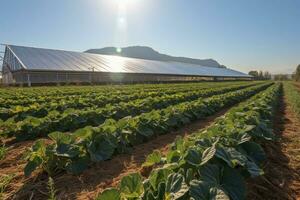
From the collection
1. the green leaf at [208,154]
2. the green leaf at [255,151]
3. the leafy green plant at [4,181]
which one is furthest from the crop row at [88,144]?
the green leaf at [255,151]

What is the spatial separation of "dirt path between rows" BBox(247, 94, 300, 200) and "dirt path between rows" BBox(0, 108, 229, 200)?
1.79 metres

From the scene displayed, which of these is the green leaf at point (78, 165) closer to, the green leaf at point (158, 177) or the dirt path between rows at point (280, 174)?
the green leaf at point (158, 177)

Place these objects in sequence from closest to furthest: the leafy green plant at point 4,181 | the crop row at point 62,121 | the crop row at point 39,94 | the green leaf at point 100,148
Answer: the leafy green plant at point 4,181
the green leaf at point 100,148
the crop row at point 62,121
the crop row at point 39,94

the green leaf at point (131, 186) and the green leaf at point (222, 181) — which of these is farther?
the green leaf at point (131, 186)

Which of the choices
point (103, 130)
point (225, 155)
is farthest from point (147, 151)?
point (225, 155)

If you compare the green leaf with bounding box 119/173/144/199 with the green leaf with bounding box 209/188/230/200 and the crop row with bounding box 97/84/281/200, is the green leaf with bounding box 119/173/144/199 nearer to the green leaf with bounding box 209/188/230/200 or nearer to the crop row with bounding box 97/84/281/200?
the crop row with bounding box 97/84/281/200

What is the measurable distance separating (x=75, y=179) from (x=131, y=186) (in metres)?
1.68

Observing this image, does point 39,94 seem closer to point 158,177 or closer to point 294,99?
point 294,99

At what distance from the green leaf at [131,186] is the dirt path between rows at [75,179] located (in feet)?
3.36

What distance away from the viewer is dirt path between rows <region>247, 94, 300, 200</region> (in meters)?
3.56

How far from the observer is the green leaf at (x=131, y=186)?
2564 millimetres

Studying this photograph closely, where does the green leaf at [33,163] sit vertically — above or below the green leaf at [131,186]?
below

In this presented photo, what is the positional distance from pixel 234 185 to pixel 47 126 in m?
5.18

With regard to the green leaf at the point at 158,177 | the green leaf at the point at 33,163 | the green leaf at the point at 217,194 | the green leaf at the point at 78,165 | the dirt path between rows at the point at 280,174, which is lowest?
the dirt path between rows at the point at 280,174
